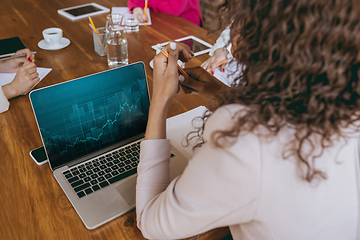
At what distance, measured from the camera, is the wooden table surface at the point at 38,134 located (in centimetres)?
63

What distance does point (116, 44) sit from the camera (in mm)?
1230

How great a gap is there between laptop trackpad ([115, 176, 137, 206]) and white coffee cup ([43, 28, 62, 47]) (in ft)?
3.06

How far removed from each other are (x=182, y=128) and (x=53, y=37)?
84 centimetres

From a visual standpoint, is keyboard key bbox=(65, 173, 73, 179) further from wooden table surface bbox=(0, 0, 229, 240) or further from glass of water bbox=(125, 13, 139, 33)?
glass of water bbox=(125, 13, 139, 33)

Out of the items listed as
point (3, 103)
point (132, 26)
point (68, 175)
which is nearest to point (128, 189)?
point (68, 175)

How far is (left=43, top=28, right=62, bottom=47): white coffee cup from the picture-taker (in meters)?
1.35

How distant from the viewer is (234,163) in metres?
0.45

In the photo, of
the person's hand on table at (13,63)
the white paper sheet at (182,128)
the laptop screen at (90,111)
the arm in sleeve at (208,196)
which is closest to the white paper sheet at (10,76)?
the person's hand on table at (13,63)

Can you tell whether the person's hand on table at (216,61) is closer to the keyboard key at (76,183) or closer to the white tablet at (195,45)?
the white tablet at (195,45)

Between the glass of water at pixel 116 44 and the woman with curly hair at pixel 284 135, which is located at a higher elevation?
the woman with curly hair at pixel 284 135

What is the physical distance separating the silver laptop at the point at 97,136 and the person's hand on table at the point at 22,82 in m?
0.39

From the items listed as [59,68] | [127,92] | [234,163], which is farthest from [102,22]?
[234,163]

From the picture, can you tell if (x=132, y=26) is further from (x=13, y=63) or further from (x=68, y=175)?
(x=68, y=175)

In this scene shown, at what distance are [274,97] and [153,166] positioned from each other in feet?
1.00
